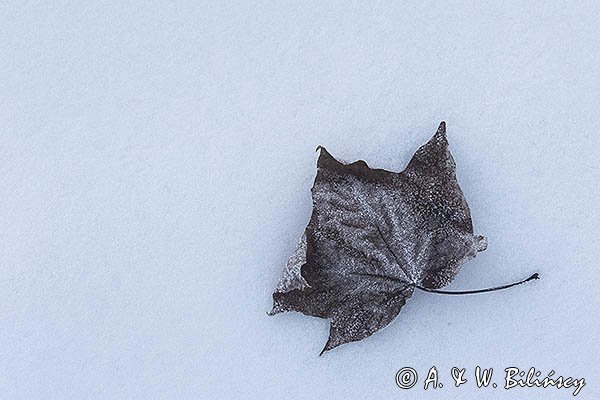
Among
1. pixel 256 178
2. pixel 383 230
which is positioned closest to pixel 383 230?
pixel 383 230

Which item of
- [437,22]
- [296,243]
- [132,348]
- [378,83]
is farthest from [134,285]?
[437,22]

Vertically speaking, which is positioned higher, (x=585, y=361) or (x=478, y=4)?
(x=478, y=4)

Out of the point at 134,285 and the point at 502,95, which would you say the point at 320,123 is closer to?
the point at 502,95
